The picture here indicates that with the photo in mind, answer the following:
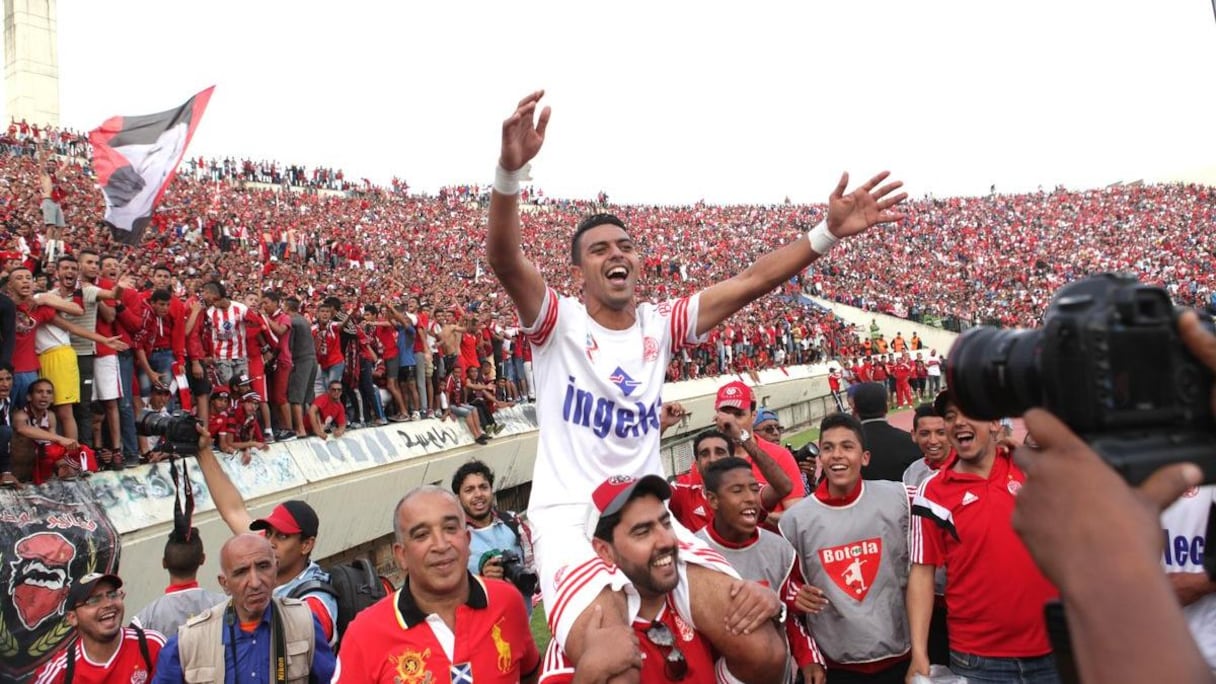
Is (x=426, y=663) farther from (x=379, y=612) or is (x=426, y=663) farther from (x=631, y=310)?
(x=631, y=310)

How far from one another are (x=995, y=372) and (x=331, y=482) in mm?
10390

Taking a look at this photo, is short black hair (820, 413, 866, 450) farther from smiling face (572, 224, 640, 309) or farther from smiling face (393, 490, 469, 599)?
smiling face (393, 490, 469, 599)

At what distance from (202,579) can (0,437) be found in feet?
7.68

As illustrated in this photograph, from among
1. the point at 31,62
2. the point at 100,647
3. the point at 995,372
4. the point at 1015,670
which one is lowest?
the point at 1015,670

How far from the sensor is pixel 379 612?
341cm

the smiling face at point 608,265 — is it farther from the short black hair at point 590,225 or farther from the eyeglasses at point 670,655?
the eyeglasses at point 670,655

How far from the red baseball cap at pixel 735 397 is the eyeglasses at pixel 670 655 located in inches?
131

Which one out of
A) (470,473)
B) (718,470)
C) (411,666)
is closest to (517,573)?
(718,470)

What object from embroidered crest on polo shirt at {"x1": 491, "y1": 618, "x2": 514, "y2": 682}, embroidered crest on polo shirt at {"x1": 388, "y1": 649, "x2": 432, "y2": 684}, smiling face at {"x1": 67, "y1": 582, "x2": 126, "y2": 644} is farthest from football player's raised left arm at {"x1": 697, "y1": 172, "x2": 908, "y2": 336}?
smiling face at {"x1": 67, "y1": 582, "x2": 126, "y2": 644}

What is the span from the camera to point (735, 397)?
249 inches

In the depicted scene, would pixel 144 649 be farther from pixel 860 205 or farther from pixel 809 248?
pixel 860 205

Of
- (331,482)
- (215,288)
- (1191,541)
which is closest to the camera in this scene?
(1191,541)

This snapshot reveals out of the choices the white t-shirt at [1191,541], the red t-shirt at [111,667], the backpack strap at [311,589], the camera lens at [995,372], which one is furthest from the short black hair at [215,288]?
the camera lens at [995,372]

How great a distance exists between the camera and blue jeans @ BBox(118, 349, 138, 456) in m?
8.86
